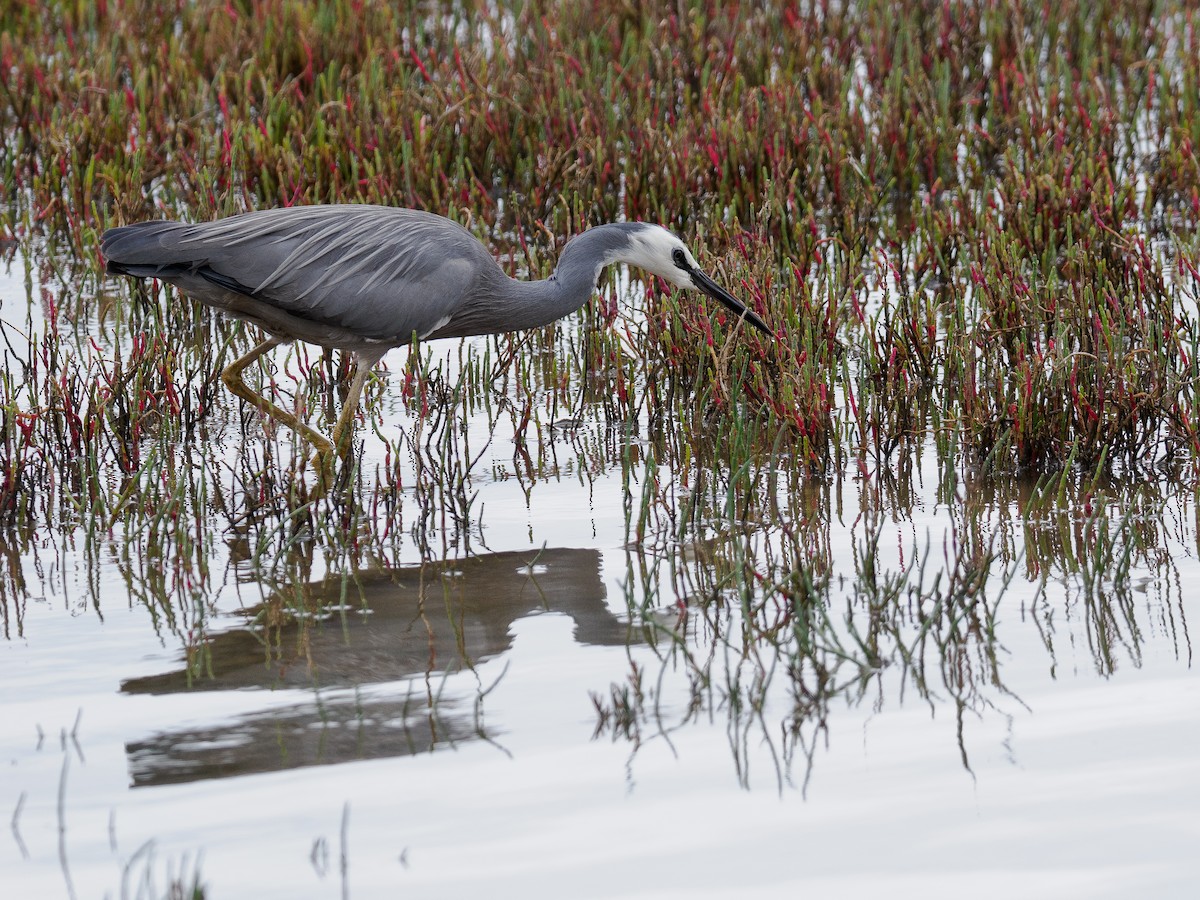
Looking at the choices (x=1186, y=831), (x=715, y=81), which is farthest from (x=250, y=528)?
(x=715, y=81)

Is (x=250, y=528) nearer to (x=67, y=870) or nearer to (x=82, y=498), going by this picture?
(x=82, y=498)

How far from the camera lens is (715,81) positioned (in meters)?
8.98

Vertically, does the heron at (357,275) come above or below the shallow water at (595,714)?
above

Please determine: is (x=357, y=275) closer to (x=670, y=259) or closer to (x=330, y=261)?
(x=330, y=261)

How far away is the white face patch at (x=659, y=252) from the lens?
5.94 meters

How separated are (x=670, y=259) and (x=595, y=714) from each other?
2785mm

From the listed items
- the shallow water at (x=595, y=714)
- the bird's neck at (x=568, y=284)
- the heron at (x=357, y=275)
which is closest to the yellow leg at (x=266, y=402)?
the heron at (x=357, y=275)

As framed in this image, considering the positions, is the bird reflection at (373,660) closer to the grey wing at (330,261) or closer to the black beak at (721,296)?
the grey wing at (330,261)

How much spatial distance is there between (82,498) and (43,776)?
1585 millimetres

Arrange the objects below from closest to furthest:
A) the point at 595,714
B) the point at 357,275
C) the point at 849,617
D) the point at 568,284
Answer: the point at 595,714 → the point at 849,617 → the point at 357,275 → the point at 568,284

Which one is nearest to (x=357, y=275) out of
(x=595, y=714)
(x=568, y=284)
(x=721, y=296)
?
(x=568, y=284)

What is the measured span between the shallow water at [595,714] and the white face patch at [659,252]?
4.42 feet

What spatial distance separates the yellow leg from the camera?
5289 mm

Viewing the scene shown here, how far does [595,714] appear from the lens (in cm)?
346
